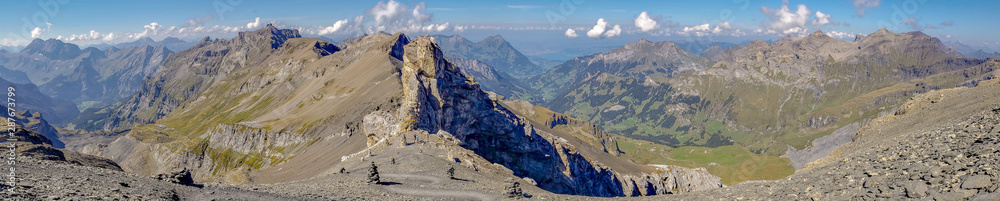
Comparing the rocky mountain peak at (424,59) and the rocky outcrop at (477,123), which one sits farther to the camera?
the rocky mountain peak at (424,59)

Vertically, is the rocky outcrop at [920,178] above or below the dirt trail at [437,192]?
above

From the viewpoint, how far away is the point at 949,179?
62.1 feet

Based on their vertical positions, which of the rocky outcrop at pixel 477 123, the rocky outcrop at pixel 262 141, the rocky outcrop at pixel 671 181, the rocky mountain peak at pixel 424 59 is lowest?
the rocky outcrop at pixel 671 181

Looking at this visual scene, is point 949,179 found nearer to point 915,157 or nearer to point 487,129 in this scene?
point 915,157

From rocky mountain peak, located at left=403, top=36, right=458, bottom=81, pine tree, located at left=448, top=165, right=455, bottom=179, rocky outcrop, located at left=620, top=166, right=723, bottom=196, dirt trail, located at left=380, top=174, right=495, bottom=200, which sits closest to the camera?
dirt trail, located at left=380, top=174, right=495, bottom=200

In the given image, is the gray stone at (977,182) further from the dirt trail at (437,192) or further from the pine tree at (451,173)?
the pine tree at (451,173)

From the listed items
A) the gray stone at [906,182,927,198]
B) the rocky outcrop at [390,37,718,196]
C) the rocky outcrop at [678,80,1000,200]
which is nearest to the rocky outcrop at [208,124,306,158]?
the rocky outcrop at [390,37,718,196]

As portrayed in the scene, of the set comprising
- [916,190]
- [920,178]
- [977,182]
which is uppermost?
[977,182]

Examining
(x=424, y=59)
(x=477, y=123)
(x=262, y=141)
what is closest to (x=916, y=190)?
(x=477, y=123)

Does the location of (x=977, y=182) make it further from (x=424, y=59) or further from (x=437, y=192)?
(x=424, y=59)

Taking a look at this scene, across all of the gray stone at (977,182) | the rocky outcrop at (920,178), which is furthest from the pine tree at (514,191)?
the gray stone at (977,182)

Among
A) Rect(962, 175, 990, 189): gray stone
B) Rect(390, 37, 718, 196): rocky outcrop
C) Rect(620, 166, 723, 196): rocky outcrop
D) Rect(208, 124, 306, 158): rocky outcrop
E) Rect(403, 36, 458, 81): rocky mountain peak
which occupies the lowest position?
Rect(620, 166, 723, 196): rocky outcrop

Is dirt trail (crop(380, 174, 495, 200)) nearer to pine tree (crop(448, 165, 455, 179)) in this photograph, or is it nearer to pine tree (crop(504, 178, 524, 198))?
pine tree (crop(504, 178, 524, 198))

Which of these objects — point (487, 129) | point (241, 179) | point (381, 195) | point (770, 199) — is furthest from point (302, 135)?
point (770, 199)
